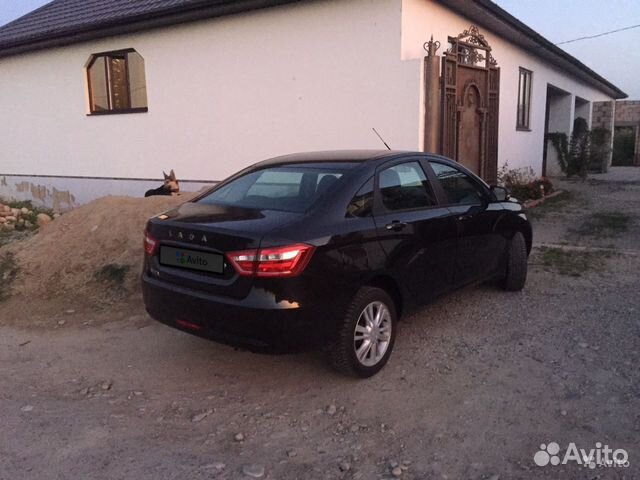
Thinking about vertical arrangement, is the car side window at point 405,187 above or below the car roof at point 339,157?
below

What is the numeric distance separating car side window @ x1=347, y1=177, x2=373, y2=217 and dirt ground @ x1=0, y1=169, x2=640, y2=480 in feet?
3.73

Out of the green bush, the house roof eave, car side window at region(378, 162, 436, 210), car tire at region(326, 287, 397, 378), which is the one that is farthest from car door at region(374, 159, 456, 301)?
the green bush

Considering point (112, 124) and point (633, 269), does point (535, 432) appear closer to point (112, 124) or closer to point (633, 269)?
point (633, 269)

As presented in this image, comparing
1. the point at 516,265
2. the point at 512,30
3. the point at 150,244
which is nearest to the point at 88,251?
the point at 150,244

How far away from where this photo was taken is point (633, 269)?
6445 millimetres

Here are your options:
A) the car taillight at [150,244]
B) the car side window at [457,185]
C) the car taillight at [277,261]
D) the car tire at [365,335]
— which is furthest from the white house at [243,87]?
the car taillight at [277,261]

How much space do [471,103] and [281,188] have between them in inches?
265

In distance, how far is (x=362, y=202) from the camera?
386cm

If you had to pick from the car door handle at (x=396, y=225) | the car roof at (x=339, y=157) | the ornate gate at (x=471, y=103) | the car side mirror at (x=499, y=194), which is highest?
the ornate gate at (x=471, y=103)

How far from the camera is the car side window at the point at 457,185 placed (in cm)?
474

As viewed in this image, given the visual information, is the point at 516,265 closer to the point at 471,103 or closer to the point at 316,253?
the point at 316,253

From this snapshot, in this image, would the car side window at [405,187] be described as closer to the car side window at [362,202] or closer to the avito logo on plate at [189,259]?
the car side window at [362,202]

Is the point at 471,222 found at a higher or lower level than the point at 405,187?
lower

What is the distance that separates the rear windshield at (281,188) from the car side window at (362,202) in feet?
0.57
